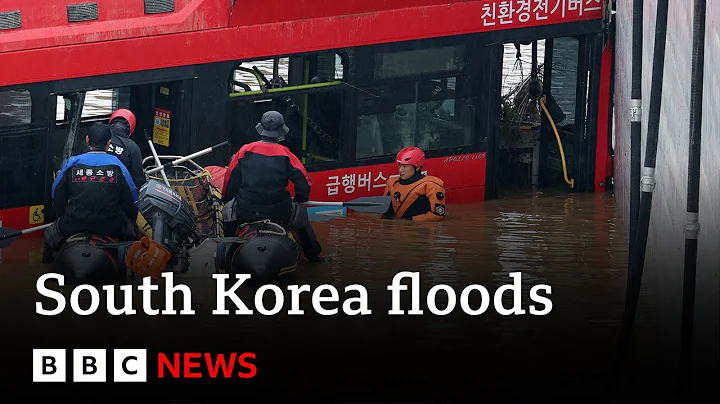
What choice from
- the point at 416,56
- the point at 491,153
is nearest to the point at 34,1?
the point at 416,56

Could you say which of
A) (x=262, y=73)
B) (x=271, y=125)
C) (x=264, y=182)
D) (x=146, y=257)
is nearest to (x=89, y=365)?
(x=146, y=257)

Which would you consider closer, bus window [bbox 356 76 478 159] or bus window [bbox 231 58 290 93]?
bus window [bbox 231 58 290 93]

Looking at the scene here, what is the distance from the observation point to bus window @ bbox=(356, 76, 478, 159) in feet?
46.2

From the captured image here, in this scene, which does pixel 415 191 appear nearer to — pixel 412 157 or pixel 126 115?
pixel 412 157

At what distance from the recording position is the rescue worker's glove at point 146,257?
10.8 metres

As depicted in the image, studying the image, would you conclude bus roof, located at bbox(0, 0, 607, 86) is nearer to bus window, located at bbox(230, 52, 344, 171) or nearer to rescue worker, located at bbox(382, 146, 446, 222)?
bus window, located at bbox(230, 52, 344, 171)

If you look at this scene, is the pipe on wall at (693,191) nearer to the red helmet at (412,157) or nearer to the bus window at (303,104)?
the red helmet at (412,157)

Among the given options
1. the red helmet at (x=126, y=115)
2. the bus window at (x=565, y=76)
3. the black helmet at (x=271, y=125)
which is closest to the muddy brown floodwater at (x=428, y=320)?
the black helmet at (x=271, y=125)

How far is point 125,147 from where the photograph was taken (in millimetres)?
12148

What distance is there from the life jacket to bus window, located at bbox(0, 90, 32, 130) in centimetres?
343

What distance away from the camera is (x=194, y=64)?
512 inches

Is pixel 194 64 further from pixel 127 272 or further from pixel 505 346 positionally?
pixel 505 346

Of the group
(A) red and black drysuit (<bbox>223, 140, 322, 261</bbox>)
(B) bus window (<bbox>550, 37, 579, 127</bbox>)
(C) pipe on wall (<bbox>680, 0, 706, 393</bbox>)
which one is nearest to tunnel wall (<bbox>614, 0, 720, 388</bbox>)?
(C) pipe on wall (<bbox>680, 0, 706, 393</bbox>)

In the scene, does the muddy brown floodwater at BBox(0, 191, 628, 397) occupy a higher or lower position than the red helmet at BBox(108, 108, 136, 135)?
lower
